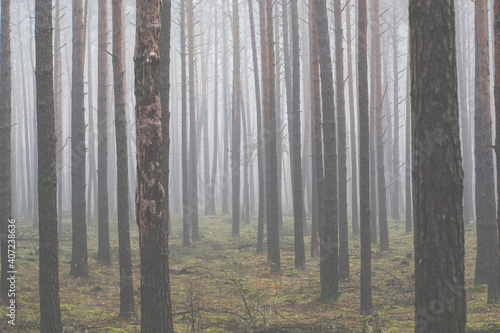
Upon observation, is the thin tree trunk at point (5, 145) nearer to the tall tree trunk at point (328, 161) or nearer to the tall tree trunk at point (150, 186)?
the tall tree trunk at point (150, 186)

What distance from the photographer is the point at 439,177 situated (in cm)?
339

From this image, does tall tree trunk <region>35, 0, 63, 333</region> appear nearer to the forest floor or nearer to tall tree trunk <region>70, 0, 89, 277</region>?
the forest floor

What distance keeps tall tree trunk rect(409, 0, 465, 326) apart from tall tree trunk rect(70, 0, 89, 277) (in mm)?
9059

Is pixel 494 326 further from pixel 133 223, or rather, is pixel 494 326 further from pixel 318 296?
pixel 133 223

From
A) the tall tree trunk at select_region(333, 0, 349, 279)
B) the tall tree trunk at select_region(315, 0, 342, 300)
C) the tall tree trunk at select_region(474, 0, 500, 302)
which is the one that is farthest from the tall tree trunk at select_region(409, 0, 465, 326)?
the tall tree trunk at select_region(333, 0, 349, 279)

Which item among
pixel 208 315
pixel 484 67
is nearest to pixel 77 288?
pixel 208 315

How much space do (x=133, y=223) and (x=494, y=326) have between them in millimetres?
19167

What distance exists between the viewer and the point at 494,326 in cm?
577

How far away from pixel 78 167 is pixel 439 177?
965 cm

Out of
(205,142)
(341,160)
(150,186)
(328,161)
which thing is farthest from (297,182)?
(205,142)

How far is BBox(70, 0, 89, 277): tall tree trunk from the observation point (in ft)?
34.1

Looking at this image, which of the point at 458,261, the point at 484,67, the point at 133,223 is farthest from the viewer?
the point at 133,223

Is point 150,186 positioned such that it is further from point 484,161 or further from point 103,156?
point 103,156

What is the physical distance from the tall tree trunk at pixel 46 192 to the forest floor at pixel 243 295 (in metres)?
0.73
